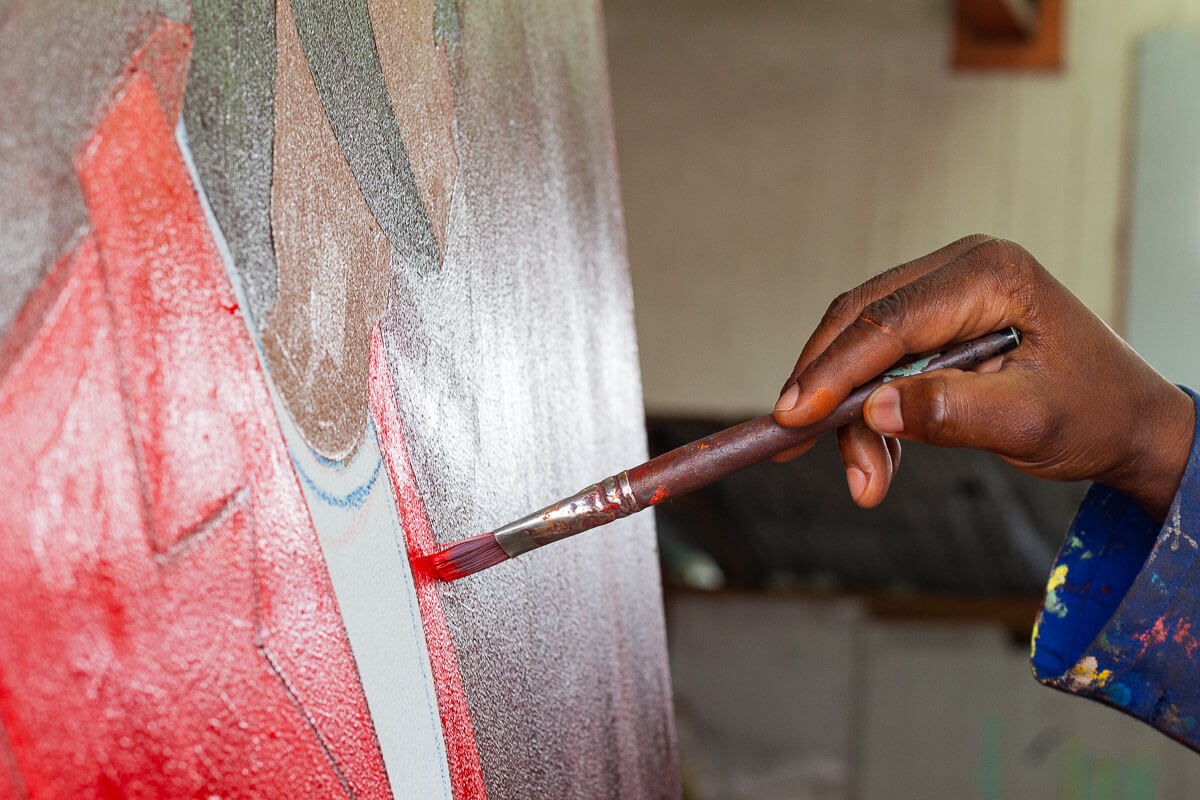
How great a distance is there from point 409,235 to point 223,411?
8.1 inches

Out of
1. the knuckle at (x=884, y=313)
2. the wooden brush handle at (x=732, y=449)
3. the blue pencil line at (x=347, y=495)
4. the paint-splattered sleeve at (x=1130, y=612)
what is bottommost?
the paint-splattered sleeve at (x=1130, y=612)

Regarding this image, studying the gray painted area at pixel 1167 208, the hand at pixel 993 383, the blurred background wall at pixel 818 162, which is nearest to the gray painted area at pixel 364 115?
the hand at pixel 993 383

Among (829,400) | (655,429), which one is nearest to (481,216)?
(829,400)

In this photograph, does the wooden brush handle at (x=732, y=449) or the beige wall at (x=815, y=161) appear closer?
the wooden brush handle at (x=732, y=449)

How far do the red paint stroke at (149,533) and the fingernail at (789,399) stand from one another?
0.31 meters

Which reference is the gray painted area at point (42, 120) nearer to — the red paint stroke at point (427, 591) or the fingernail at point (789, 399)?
the red paint stroke at point (427, 591)

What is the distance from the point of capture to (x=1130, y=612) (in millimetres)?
873

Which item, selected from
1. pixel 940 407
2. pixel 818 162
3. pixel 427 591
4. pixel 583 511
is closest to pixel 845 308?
pixel 940 407

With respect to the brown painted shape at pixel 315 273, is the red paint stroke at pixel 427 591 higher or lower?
lower

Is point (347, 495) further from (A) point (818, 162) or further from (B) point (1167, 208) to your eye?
(B) point (1167, 208)

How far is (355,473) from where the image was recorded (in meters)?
0.47

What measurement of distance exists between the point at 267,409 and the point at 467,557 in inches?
7.1

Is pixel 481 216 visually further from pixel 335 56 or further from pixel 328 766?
pixel 328 766

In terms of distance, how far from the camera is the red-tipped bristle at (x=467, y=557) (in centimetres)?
55
